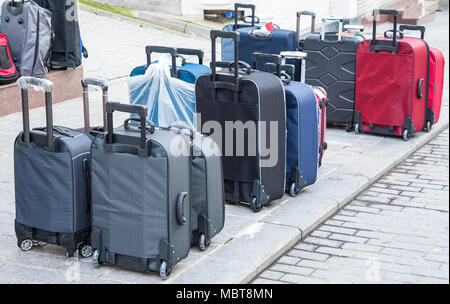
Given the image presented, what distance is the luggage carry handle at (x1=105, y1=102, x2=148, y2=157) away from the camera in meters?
5.10

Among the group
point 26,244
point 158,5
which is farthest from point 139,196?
point 158,5

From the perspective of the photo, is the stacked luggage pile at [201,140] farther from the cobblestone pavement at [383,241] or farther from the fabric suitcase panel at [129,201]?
the cobblestone pavement at [383,241]

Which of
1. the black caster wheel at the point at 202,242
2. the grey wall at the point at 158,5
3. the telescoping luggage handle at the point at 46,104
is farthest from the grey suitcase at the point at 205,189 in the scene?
the grey wall at the point at 158,5

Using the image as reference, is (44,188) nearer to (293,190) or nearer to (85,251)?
(85,251)

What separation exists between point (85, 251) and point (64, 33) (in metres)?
5.46

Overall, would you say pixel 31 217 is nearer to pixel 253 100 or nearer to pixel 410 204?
pixel 253 100

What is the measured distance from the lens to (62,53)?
10.7 meters

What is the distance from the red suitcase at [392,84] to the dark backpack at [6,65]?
3966mm

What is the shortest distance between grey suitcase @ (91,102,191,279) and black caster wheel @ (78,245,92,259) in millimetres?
203

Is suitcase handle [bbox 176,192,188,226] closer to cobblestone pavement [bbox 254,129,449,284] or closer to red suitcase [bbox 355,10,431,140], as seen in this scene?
cobblestone pavement [bbox 254,129,449,284]

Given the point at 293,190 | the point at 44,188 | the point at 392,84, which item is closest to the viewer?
the point at 44,188

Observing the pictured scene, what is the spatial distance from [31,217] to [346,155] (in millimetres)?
3914

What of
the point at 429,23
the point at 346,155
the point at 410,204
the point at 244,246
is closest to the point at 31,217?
the point at 244,246

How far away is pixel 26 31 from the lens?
9.78 meters
